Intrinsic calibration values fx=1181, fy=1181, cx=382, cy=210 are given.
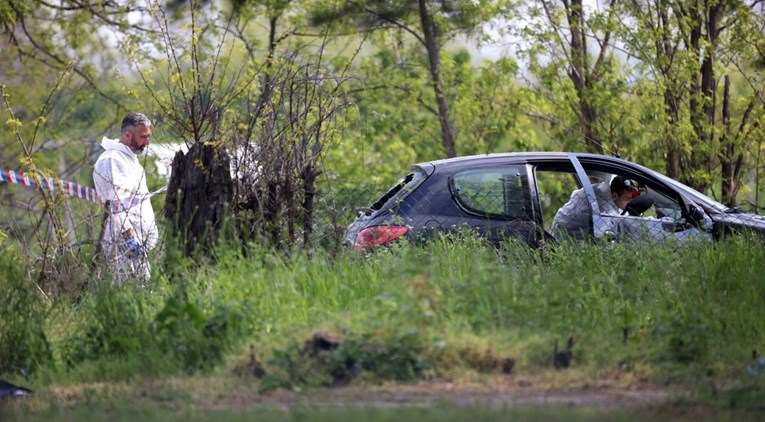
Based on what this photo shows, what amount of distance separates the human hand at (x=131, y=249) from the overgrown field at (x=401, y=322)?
485 millimetres

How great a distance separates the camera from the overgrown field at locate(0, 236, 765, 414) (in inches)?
281

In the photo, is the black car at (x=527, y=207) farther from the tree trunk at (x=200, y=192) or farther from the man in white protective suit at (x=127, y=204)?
the man in white protective suit at (x=127, y=204)

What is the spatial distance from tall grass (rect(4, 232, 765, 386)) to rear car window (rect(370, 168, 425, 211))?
0.97 metres

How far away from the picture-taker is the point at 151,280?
8812 mm

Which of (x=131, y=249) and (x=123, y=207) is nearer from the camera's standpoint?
(x=131, y=249)

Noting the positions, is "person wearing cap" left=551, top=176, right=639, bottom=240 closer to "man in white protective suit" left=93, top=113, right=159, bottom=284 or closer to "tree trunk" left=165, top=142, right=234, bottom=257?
"tree trunk" left=165, top=142, right=234, bottom=257

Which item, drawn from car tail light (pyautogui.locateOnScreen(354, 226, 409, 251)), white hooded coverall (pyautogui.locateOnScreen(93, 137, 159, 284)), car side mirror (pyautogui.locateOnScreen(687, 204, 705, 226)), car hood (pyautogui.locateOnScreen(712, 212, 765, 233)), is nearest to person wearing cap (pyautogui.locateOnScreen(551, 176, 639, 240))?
car side mirror (pyautogui.locateOnScreen(687, 204, 705, 226))

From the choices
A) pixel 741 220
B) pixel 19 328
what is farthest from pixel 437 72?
pixel 19 328

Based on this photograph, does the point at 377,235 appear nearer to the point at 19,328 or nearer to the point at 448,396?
the point at 19,328

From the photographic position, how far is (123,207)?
10141 millimetres

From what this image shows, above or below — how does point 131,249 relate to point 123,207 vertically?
below

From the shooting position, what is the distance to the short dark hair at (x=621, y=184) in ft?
36.8

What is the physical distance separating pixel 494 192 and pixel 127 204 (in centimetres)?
320

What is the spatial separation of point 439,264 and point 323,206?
2149 millimetres
